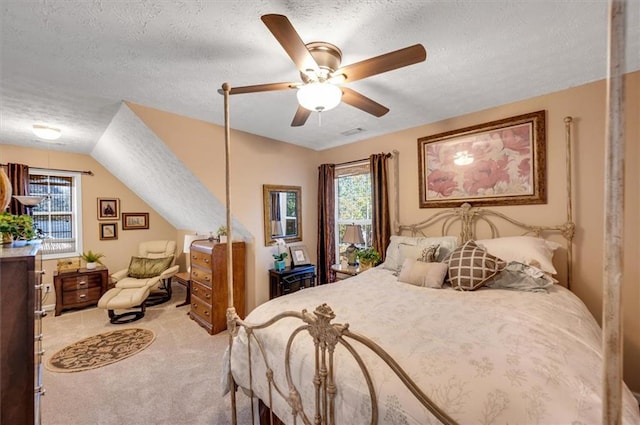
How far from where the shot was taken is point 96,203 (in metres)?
4.50

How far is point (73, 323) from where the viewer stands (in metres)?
3.53

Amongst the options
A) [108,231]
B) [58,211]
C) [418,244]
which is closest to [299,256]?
[418,244]

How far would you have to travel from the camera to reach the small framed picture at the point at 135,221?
15.7ft

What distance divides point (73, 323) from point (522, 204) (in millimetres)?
5677

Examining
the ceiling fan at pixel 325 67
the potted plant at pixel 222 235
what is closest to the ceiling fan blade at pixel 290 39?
the ceiling fan at pixel 325 67

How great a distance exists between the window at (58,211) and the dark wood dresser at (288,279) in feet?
11.4

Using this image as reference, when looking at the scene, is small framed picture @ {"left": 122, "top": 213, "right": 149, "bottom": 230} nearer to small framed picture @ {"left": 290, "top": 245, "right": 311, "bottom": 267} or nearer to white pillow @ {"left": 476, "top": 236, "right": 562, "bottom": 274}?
small framed picture @ {"left": 290, "top": 245, "right": 311, "bottom": 267}

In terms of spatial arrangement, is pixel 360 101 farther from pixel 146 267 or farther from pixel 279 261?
pixel 146 267

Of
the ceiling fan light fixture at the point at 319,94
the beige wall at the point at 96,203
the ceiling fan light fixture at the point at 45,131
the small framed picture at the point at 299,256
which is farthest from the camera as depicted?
the beige wall at the point at 96,203

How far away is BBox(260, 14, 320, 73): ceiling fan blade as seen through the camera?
1119 mm

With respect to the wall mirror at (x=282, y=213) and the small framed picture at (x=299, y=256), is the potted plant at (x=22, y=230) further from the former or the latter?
the small framed picture at (x=299, y=256)

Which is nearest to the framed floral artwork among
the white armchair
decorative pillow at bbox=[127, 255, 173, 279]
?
the white armchair

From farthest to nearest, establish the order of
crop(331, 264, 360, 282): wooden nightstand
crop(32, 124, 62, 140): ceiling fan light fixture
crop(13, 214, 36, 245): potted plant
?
crop(331, 264, 360, 282): wooden nightstand
crop(32, 124, 62, 140): ceiling fan light fixture
crop(13, 214, 36, 245): potted plant

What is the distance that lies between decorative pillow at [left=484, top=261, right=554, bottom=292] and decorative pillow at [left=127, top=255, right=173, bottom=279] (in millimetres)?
4637
